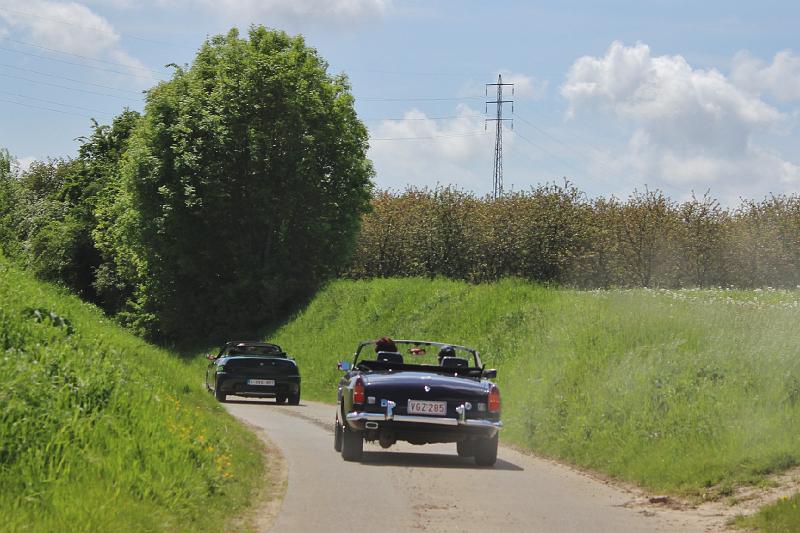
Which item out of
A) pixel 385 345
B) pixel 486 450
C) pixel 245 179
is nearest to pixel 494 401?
pixel 486 450

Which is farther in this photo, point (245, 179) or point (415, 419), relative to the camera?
point (245, 179)

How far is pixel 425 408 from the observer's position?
15.5m

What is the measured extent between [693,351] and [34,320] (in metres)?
11.0

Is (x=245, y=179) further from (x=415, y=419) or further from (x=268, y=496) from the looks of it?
(x=268, y=496)

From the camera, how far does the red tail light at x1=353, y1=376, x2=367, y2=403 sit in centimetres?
1555

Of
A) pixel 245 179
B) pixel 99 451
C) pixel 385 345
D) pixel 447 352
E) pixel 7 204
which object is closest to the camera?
pixel 99 451

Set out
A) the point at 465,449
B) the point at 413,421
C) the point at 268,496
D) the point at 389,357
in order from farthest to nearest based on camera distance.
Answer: the point at 389,357 → the point at 465,449 → the point at 413,421 → the point at 268,496

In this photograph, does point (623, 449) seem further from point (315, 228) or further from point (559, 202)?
point (315, 228)

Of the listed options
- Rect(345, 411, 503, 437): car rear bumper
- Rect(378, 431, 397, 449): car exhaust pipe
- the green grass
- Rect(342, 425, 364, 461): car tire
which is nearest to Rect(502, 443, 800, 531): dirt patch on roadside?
the green grass

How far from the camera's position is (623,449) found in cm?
1652

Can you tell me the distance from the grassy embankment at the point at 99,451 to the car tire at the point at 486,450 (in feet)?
9.88

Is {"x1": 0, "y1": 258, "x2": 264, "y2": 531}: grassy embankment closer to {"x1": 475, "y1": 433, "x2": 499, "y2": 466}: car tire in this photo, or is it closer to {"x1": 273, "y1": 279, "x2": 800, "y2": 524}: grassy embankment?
{"x1": 475, "y1": 433, "x2": 499, "y2": 466}: car tire

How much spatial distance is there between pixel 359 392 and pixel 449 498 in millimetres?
3689

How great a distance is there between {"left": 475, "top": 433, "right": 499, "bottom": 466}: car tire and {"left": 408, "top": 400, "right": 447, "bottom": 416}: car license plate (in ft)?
2.71
